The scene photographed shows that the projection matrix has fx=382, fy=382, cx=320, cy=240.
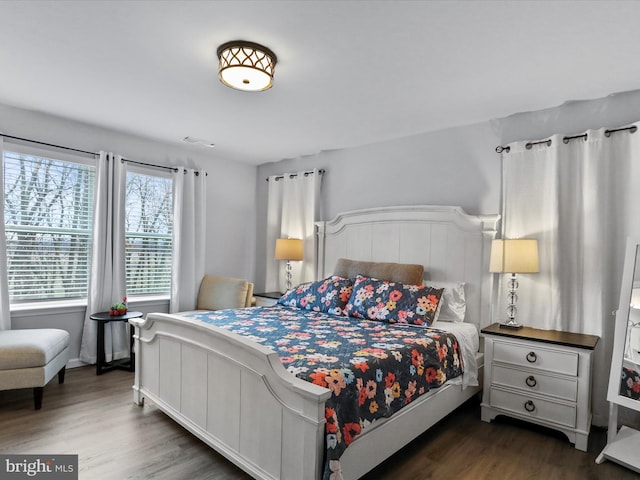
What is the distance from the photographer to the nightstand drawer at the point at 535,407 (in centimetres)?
246

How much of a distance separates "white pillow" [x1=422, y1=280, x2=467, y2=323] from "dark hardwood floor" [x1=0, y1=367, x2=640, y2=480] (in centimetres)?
72

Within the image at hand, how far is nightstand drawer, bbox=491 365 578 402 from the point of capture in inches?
96.9

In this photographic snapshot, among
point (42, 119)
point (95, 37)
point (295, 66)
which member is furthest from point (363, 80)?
point (42, 119)

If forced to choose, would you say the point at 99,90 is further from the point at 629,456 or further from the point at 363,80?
the point at 629,456

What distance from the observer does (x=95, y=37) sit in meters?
Result: 2.15

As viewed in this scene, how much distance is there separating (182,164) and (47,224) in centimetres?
155

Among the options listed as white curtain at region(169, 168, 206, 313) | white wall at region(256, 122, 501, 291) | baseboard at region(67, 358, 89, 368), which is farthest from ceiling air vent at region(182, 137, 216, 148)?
baseboard at region(67, 358, 89, 368)

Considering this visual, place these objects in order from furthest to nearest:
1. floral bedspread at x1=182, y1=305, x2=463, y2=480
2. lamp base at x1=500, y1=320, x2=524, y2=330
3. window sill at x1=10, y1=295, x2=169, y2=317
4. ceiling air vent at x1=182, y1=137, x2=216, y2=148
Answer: ceiling air vent at x1=182, y1=137, x2=216, y2=148 → window sill at x1=10, y1=295, x2=169, y2=317 → lamp base at x1=500, y1=320, x2=524, y2=330 → floral bedspread at x1=182, y1=305, x2=463, y2=480

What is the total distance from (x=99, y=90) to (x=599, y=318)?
A: 405 cm

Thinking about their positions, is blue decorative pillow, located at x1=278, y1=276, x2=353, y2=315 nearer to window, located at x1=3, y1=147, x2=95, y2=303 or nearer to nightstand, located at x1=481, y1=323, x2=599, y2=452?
nightstand, located at x1=481, y1=323, x2=599, y2=452

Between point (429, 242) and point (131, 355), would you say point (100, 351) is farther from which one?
point (429, 242)

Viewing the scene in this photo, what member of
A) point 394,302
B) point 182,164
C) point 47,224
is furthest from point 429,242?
point 47,224

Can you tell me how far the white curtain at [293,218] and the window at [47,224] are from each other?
206cm

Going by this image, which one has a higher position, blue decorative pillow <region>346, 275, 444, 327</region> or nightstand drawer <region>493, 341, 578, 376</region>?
blue decorative pillow <region>346, 275, 444, 327</region>
